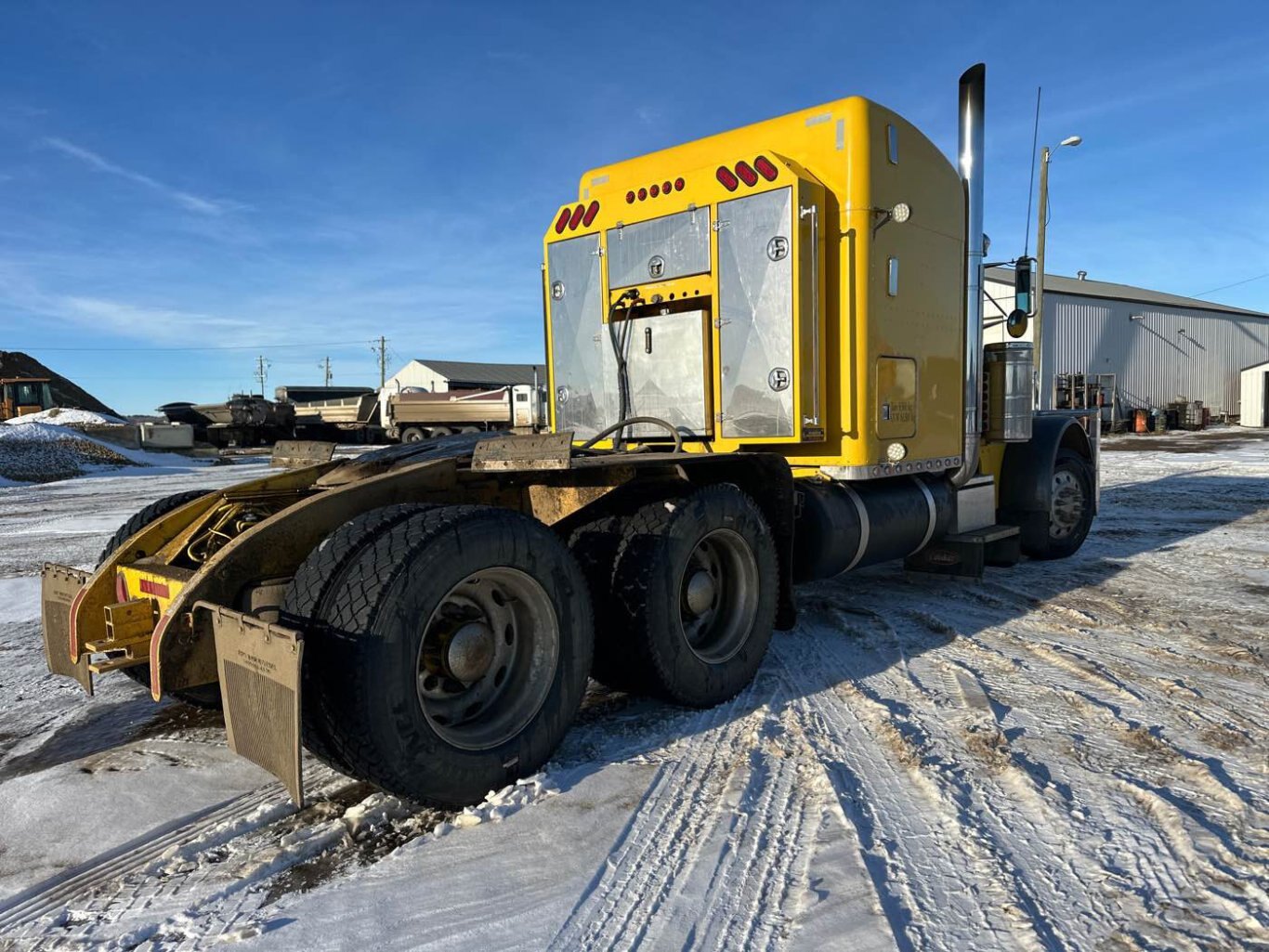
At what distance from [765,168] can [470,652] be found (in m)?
3.48

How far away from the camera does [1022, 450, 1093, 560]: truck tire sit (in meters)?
7.56

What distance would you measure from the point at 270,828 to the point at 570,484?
1.80 metres

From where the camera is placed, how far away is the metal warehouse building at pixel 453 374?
6725cm

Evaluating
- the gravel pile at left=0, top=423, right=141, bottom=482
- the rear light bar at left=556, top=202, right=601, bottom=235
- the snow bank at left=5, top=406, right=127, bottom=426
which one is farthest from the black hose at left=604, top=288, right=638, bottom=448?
the snow bank at left=5, top=406, right=127, bottom=426

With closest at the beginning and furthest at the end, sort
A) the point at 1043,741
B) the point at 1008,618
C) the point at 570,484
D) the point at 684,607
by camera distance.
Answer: the point at 1043,741, the point at 570,484, the point at 684,607, the point at 1008,618

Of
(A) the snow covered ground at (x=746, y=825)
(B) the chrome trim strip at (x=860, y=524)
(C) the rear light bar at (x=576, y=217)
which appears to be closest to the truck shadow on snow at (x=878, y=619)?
(A) the snow covered ground at (x=746, y=825)

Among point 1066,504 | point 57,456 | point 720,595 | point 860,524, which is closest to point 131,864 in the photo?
point 720,595

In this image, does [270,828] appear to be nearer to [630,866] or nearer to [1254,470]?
[630,866]

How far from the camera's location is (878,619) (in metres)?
5.59

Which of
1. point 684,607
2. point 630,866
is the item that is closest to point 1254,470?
point 684,607

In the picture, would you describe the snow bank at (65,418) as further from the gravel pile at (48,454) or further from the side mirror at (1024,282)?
the side mirror at (1024,282)

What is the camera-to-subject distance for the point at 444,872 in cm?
251

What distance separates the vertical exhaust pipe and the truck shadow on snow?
1.04 m

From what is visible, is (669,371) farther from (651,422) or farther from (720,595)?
(720,595)
